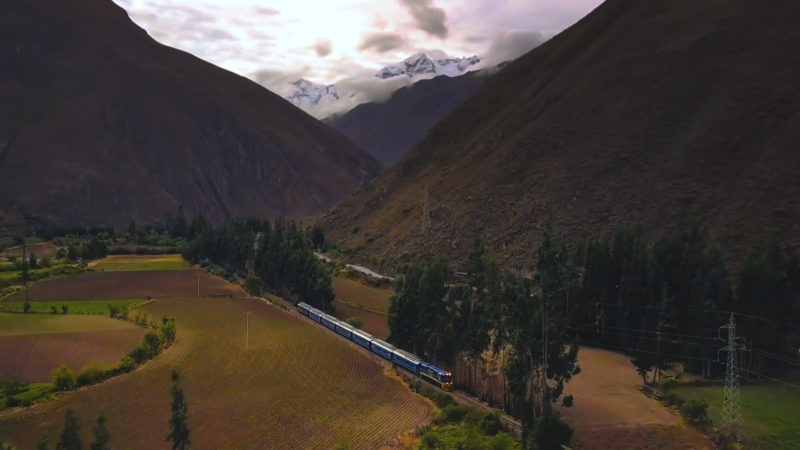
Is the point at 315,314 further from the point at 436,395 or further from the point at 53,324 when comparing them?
the point at 436,395

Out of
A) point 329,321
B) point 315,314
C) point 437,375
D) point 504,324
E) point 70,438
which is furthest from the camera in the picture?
point 315,314

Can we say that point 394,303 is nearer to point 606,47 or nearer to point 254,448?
point 254,448

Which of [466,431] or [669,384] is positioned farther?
[669,384]

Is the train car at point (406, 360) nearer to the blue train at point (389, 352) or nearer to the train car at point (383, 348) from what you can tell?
the blue train at point (389, 352)

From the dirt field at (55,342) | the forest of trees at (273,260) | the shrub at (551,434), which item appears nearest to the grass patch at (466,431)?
the shrub at (551,434)

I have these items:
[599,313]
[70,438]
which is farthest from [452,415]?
[599,313]
